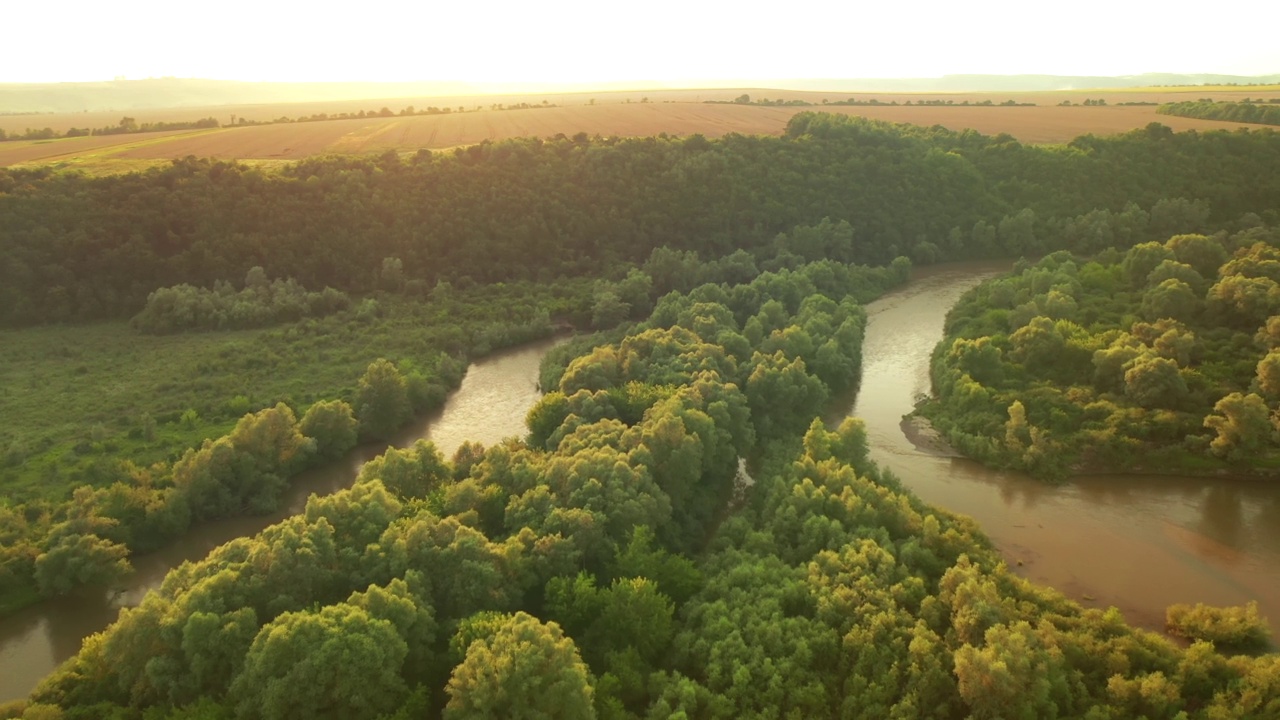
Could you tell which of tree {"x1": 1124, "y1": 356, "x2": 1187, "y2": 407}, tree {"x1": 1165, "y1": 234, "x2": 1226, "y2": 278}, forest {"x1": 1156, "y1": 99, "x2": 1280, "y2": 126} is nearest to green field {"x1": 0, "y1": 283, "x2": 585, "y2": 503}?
tree {"x1": 1124, "y1": 356, "x2": 1187, "y2": 407}

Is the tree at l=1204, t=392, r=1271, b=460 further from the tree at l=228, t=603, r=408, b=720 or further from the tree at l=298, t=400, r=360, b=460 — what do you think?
the tree at l=298, t=400, r=360, b=460

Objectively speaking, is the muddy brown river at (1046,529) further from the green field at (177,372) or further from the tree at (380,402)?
the green field at (177,372)

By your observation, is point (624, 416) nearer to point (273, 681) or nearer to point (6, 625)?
point (273, 681)

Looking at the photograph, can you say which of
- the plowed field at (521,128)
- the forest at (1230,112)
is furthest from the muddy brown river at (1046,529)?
the forest at (1230,112)

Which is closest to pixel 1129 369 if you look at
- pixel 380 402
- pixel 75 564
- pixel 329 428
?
pixel 380 402

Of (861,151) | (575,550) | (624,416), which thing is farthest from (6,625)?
(861,151)

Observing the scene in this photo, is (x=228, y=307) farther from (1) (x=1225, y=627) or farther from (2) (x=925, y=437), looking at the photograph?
(1) (x=1225, y=627)
